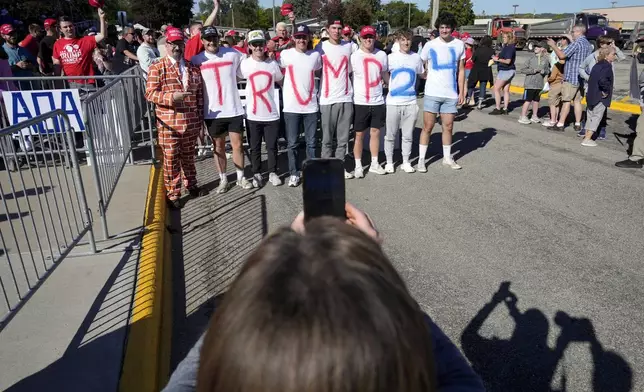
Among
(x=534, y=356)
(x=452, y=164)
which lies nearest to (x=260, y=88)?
(x=452, y=164)

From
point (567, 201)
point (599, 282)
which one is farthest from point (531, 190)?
point (599, 282)

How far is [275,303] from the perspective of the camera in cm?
82

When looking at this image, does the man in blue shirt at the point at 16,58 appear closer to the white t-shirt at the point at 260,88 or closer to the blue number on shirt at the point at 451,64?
the white t-shirt at the point at 260,88

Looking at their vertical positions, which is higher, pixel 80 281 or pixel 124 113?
pixel 124 113

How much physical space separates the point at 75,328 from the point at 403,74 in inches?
201

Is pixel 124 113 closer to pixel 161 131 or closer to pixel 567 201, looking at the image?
pixel 161 131

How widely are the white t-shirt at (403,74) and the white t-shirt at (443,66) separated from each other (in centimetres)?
23

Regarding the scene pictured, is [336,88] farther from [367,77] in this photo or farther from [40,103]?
[40,103]

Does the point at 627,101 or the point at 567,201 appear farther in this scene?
the point at 627,101

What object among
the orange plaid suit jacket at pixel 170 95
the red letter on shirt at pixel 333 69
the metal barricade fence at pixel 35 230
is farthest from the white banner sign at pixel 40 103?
the red letter on shirt at pixel 333 69

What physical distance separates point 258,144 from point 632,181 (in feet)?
17.0

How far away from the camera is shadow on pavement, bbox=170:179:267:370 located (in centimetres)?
361

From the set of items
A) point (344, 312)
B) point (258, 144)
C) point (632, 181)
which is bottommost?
point (632, 181)

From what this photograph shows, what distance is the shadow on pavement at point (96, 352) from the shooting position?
107 inches
